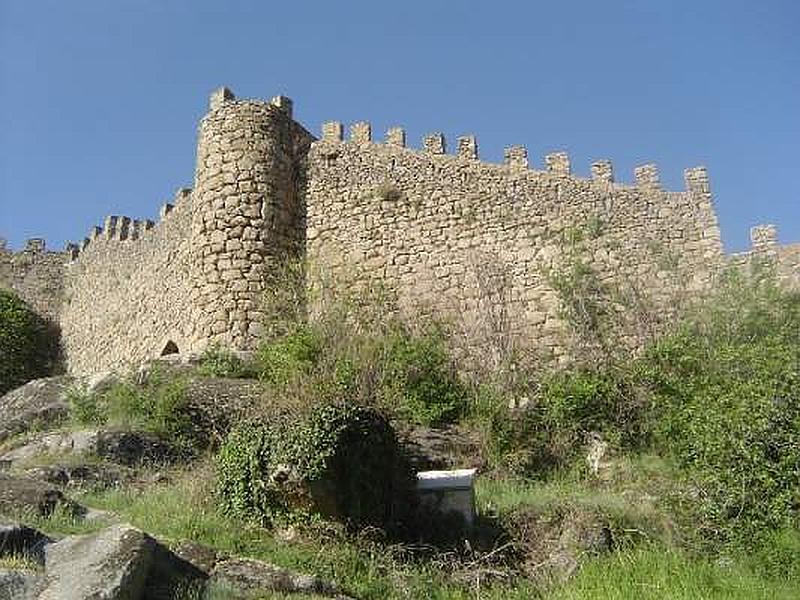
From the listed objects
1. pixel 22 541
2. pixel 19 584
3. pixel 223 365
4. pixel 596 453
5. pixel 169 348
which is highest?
pixel 169 348

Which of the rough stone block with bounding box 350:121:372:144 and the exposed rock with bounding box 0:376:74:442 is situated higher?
the rough stone block with bounding box 350:121:372:144

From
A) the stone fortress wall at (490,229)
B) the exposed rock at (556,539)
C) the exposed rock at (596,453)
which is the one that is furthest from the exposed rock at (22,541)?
the stone fortress wall at (490,229)

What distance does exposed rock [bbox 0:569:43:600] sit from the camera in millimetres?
6918

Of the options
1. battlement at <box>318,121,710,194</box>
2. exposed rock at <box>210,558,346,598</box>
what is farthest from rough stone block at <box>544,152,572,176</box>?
exposed rock at <box>210,558,346,598</box>

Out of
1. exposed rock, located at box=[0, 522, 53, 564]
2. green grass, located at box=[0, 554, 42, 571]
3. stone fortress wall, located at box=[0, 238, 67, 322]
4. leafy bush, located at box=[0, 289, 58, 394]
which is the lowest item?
green grass, located at box=[0, 554, 42, 571]

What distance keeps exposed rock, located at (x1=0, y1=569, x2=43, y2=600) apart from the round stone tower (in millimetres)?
9333

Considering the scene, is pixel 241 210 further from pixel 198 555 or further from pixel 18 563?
pixel 18 563

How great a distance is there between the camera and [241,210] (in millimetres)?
17703

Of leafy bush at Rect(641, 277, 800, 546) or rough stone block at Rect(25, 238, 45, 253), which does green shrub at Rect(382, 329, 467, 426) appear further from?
rough stone block at Rect(25, 238, 45, 253)

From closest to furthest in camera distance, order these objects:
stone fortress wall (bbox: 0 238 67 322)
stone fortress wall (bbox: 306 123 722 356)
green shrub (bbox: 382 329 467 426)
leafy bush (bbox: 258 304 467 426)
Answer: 1. leafy bush (bbox: 258 304 467 426)
2. green shrub (bbox: 382 329 467 426)
3. stone fortress wall (bbox: 306 123 722 356)
4. stone fortress wall (bbox: 0 238 67 322)

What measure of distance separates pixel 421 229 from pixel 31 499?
34.4 feet

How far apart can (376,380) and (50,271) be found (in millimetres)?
19906

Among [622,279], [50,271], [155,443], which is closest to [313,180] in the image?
[622,279]

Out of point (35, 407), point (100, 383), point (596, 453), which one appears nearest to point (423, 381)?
point (596, 453)
